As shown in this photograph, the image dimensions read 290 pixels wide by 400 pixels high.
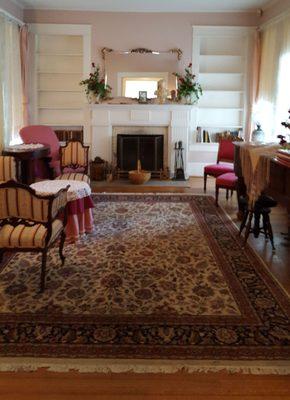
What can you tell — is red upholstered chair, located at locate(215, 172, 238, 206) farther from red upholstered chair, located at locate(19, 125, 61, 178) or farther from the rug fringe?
the rug fringe

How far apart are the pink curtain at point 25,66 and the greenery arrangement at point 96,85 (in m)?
1.01

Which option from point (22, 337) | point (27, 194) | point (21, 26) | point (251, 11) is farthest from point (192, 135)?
point (22, 337)

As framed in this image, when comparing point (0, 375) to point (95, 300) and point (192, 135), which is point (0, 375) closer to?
point (95, 300)

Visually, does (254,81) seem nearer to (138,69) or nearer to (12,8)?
(138,69)

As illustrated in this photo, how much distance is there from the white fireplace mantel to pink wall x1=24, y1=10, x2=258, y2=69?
3.62ft

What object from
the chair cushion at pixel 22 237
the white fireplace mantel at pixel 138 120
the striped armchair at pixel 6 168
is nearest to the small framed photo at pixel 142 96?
the white fireplace mantel at pixel 138 120

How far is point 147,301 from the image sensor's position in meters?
2.92

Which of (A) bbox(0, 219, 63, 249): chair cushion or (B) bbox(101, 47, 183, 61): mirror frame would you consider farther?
(B) bbox(101, 47, 183, 61): mirror frame

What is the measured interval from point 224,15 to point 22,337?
681 centimetres

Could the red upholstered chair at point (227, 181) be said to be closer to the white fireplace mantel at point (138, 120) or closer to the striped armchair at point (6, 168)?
the white fireplace mantel at point (138, 120)

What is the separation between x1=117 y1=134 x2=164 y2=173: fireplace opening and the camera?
7.61 metres

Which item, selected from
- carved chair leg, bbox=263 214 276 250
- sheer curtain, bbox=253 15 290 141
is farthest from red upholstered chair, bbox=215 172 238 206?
carved chair leg, bbox=263 214 276 250

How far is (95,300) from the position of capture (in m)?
2.93

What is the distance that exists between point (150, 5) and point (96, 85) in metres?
1.68
